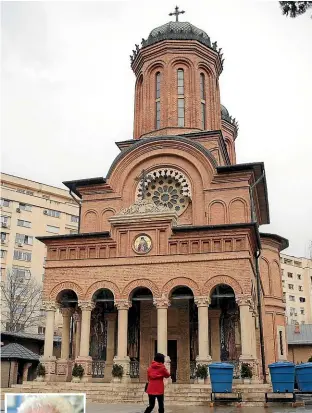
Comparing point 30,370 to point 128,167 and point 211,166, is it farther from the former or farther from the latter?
point 211,166

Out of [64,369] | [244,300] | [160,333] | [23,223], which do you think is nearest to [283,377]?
[244,300]

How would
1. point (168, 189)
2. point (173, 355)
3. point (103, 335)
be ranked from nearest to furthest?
point (173, 355) < point (103, 335) < point (168, 189)

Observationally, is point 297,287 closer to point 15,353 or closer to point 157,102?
point 157,102

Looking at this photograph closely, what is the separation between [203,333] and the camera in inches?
766

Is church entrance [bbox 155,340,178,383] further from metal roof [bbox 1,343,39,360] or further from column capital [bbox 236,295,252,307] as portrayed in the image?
metal roof [bbox 1,343,39,360]

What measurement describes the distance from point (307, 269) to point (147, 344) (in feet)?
219

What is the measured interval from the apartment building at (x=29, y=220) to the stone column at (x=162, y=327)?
33634mm

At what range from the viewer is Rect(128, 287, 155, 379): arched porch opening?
22.6 meters

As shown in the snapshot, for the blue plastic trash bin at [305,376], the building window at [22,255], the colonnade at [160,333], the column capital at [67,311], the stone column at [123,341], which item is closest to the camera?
the blue plastic trash bin at [305,376]

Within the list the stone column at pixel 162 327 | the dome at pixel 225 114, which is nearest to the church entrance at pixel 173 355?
the stone column at pixel 162 327

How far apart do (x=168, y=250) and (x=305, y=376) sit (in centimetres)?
799

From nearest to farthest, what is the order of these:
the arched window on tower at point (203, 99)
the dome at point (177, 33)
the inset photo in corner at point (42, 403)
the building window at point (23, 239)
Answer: the inset photo in corner at point (42, 403)
the arched window on tower at point (203, 99)
the dome at point (177, 33)
the building window at point (23, 239)

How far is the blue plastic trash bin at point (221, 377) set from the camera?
15.7 metres

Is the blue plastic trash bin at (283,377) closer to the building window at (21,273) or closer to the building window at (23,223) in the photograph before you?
the building window at (21,273)
